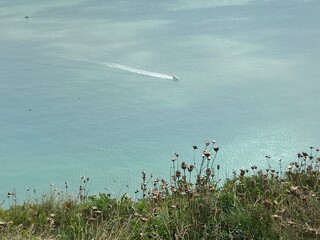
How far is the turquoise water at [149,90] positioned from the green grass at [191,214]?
230 cm

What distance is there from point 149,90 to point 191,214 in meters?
6.64

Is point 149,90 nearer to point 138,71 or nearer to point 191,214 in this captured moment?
point 138,71

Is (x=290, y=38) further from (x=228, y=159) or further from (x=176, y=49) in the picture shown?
(x=228, y=159)

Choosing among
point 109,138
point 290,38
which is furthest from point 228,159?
point 290,38

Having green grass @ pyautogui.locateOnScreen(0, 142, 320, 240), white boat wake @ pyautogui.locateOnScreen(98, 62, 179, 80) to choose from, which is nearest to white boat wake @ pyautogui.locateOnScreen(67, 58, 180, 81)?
white boat wake @ pyautogui.locateOnScreen(98, 62, 179, 80)

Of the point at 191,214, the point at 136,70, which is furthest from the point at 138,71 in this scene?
the point at 191,214

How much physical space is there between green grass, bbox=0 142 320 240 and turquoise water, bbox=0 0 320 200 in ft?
7.54

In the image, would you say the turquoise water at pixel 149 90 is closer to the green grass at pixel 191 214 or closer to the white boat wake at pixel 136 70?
the white boat wake at pixel 136 70

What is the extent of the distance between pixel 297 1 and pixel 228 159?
9.33 m

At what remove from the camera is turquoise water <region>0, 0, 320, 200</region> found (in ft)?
26.3

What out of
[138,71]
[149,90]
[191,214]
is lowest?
[191,214]

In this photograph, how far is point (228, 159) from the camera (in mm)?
7758

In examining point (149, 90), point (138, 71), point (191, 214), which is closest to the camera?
point (191, 214)

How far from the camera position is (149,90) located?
1035 cm
